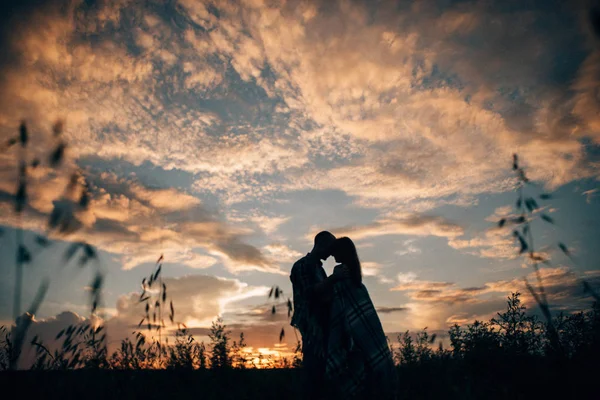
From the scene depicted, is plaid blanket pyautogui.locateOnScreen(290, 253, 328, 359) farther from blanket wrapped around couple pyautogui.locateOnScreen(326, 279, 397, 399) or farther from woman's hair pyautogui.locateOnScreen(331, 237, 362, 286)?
woman's hair pyautogui.locateOnScreen(331, 237, 362, 286)

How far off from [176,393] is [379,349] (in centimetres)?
224

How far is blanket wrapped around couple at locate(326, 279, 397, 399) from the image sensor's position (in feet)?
12.0

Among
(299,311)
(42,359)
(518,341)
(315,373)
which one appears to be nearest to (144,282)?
(42,359)

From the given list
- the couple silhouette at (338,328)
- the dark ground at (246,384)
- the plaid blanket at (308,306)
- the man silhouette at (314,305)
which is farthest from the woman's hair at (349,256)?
the dark ground at (246,384)

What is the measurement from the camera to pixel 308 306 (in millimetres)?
4094

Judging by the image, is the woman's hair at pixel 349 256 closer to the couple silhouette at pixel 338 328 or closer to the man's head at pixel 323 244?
the couple silhouette at pixel 338 328

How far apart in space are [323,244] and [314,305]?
28.5 inches

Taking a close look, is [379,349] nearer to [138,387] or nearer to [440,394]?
[440,394]

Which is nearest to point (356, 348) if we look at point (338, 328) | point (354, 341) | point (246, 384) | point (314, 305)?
point (354, 341)

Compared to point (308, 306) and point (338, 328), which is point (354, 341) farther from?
point (308, 306)

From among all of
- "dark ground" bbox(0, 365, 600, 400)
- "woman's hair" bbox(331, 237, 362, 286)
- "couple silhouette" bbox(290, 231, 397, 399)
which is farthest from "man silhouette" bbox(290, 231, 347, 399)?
"dark ground" bbox(0, 365, 600, 400)

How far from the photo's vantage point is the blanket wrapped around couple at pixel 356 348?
3.67m

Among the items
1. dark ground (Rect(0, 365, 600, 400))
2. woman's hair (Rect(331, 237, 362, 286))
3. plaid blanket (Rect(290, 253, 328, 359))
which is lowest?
dark ground (Rect(0, 365, 600, 400))

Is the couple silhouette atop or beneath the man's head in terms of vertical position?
beneath
